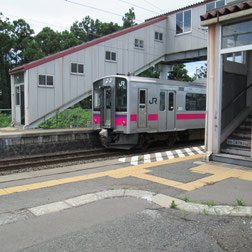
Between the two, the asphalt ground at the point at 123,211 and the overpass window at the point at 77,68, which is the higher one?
the overpass window at the point at 77,68

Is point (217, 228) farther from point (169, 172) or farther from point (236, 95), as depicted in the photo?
point (236, 95)

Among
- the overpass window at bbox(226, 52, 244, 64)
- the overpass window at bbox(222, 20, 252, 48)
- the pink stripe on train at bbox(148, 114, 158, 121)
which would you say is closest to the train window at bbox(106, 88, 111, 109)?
the pink stripe on train at bbox(148, 114, 158, 121)

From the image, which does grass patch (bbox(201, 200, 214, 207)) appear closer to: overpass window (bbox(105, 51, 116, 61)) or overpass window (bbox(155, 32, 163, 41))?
overpass window (bbox(105, 51, 116, 61))

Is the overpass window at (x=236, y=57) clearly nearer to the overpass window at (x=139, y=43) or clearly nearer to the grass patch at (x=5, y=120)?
the overpass window at (x=139, y=43)

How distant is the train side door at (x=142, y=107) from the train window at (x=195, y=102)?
3.02 m

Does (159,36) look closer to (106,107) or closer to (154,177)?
(106,107)

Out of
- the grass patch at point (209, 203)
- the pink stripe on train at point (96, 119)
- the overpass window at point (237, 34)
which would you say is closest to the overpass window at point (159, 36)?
the pink stripe on train at point (96, 119)

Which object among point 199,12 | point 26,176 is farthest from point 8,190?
point 199,12

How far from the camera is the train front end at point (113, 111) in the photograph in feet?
38.0

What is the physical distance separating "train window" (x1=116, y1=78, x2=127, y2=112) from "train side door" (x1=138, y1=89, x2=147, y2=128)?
2.10 ft

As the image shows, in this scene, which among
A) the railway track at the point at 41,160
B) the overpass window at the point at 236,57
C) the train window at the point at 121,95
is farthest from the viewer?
the train window at the point at 121,95

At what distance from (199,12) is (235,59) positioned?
40.7 ft

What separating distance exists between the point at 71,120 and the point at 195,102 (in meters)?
7.00

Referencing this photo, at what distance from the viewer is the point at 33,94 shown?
1597cm
